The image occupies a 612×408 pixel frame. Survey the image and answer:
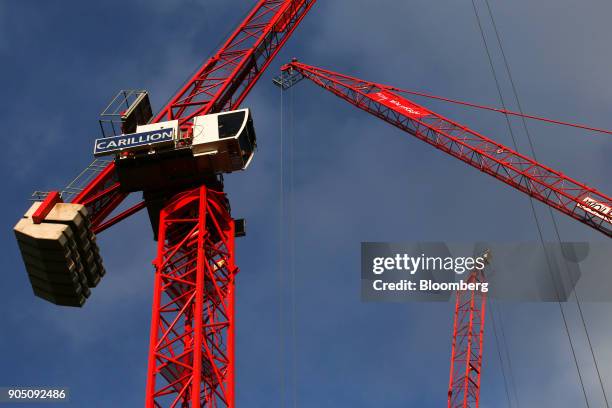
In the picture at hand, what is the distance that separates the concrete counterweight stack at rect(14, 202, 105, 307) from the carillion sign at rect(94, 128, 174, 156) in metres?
3.98

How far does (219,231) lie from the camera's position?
184 ft

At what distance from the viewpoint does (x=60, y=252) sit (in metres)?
53.8

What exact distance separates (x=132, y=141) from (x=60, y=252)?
26.5 feet

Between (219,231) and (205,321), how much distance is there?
5.50 m

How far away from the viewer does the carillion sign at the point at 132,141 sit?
5631cm

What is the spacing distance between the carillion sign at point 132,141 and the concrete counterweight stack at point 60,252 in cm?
398

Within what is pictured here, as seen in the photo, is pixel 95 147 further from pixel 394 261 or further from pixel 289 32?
pixel 394 261

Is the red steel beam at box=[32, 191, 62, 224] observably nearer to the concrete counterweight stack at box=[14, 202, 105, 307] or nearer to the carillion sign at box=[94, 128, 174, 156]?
the concrete counterweight stack at box=[14, 202, 105, 307]

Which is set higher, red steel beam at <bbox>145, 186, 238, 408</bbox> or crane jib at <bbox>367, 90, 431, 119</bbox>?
crane jib at <bbox>367, 90, 431, 119</bbox>

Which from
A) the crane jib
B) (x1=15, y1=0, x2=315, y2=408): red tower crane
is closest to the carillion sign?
(x1=15, y1=0, x2=315, y2=408): red tower crane

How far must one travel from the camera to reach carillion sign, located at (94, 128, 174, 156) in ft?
185

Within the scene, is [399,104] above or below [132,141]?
above

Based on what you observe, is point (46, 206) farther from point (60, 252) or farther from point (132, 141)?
point (132, 141)

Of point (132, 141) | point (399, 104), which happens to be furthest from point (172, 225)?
point (399, 104)
